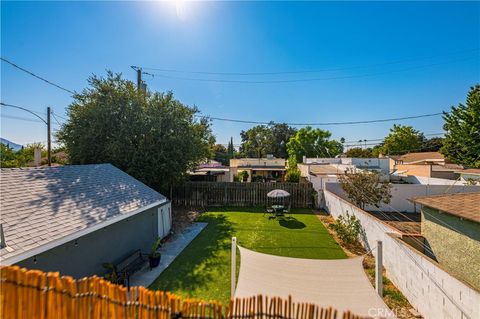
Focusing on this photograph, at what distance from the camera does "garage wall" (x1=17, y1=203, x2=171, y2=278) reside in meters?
5.28

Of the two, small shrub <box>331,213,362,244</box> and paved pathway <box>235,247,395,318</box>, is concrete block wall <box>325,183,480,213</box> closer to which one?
small shrub <box>331,213,362,244</box>

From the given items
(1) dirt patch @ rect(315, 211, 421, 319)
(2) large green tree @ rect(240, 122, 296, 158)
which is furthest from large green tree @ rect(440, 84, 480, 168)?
(2) large green tree @ rect(240, 122, 296, 158)

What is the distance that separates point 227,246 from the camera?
9.34 metres

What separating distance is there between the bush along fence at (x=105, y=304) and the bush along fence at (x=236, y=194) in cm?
1469

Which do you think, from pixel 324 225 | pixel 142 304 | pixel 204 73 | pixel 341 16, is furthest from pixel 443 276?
pixel 204 73

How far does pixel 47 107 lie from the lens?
17.6 m

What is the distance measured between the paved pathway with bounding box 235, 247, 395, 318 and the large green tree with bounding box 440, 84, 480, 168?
63.8 feet

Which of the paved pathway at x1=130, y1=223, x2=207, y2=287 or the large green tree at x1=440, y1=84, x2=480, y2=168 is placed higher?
the large green tree at x1=440, y1=84, x2=480, y2=168

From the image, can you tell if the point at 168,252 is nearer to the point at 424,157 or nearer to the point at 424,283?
the point at 424,283

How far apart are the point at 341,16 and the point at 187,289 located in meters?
12.5

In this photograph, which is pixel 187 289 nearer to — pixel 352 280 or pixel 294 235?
pixel 352 280

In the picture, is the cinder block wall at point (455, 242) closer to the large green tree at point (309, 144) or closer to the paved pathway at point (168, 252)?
the paved pathway at point (168, 252)

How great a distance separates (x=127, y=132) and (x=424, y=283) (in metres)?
14.8

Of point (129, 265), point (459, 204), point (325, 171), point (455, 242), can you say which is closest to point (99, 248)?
point (129, 265)
